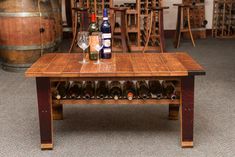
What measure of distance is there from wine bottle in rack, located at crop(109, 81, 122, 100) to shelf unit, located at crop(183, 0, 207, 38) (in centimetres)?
483

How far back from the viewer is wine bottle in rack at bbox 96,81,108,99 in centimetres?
234

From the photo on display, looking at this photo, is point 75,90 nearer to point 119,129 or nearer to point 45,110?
point 45,110

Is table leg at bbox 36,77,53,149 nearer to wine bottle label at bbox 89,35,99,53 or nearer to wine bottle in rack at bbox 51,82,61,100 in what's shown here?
wine bottle in rack at bbox 51,82,61,100

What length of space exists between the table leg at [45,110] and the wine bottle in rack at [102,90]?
0.33m

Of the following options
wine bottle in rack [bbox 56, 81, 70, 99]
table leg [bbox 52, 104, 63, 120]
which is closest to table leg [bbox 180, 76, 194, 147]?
wine bottle in rack [bbox 56, 81, 70, 99]

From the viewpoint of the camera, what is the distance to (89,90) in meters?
2.42

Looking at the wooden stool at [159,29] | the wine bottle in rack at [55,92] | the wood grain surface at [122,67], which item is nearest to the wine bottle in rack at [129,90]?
the wood grain surface at [122,67]

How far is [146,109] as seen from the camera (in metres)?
3.08

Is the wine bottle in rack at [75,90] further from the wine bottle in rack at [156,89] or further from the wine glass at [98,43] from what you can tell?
the wine bottle in rack at [156,89]

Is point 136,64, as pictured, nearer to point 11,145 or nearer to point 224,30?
point 11,145

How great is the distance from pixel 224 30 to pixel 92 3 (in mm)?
2925

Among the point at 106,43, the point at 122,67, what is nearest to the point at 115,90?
the point at 122,67

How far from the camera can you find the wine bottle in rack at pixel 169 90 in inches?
91.7

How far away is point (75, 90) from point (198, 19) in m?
5.21
